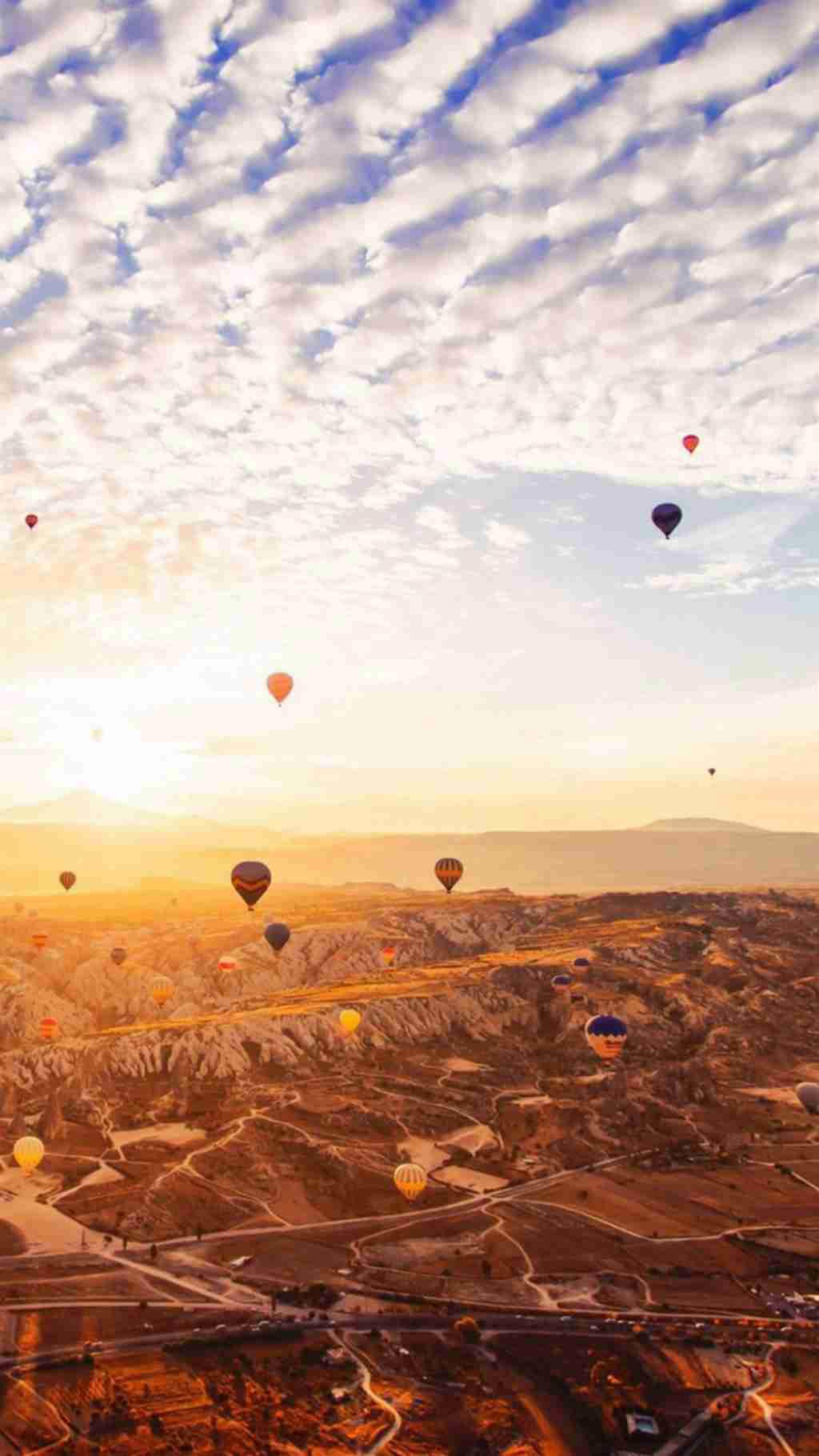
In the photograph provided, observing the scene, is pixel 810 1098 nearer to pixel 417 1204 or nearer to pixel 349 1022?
pixel 417 1204

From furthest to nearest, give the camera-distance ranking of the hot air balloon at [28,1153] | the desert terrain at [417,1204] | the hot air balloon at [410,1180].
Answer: the hot air balloon at [28,1153]
the hot air balloon at [410,1180]
the desert terrain at [417,1204]

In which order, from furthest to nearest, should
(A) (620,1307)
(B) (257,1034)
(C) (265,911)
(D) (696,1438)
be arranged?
1. (C) (265,911)
2. (B) (257,1034)
3. (A) (620,1307)
4. (D) (696,1438)

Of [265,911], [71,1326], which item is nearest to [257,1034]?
[71,1326]

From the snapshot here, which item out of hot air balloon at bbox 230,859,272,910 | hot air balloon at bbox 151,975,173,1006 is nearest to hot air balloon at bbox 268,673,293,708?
hot air balloon at bbox 230,859,272,910

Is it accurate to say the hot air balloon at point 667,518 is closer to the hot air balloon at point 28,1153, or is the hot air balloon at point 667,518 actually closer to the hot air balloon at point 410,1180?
the hot air balloon at point 410,1180

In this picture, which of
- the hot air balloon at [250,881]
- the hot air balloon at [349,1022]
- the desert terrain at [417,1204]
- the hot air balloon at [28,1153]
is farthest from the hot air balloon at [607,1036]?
the hot air balloon at [28,1153]

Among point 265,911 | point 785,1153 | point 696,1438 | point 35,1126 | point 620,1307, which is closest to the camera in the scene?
point 696,1438

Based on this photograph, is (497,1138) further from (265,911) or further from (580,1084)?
(265,911)
